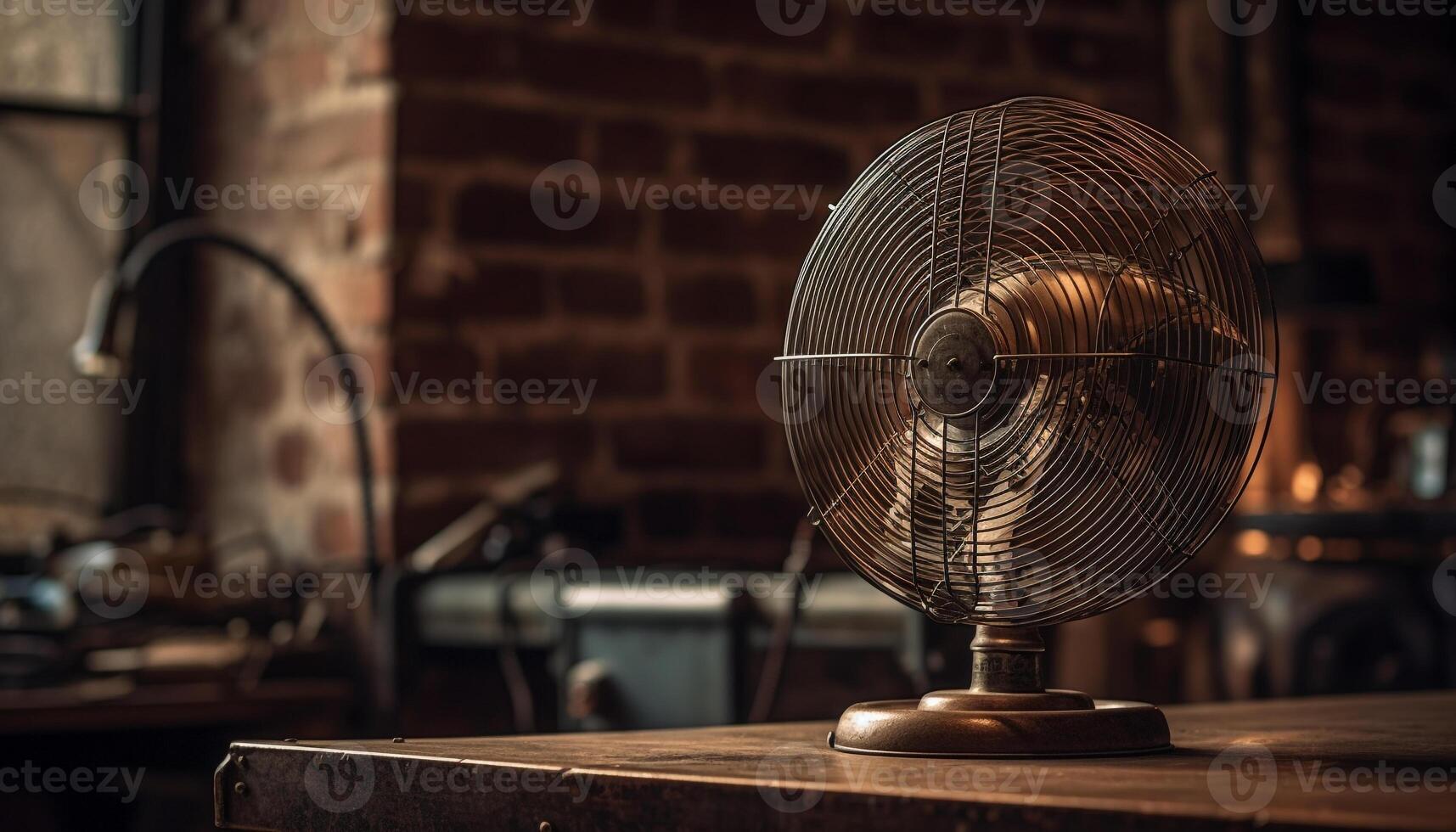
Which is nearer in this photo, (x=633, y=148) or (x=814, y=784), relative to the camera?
(x=814, y=784)

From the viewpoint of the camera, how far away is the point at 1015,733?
1.35 m

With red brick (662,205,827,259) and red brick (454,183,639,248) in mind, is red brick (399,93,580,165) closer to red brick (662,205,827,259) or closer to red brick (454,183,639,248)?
red brick (454,183,639,248)

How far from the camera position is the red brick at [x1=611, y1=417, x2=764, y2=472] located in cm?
335

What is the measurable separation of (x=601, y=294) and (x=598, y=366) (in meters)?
0.13

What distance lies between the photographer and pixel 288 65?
11.2 feet

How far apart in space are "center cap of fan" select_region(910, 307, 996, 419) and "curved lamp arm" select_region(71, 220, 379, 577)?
161cm

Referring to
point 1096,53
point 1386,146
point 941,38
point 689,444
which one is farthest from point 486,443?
point 1386,146

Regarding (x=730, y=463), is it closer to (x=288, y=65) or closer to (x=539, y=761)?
(x=288, y=65)

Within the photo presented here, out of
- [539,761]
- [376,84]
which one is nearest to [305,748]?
[539,761]

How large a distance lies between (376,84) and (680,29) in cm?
59

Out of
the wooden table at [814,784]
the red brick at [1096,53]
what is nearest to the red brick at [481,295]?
the red brick at [1096,53]

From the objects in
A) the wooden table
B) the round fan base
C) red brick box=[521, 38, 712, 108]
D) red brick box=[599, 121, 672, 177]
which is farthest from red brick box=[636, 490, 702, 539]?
the round fan base

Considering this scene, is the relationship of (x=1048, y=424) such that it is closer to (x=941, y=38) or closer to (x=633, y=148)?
(x=633, y=148)

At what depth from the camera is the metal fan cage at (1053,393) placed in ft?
4.61
